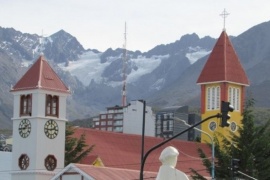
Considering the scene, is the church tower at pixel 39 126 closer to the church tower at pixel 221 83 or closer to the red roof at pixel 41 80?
the red roof at pixel 41 80

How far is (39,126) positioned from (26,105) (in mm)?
2625

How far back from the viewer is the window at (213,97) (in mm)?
94406

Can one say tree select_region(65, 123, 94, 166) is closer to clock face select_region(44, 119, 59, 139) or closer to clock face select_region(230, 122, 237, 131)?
clock face select_region(44, 119, 59, 139)

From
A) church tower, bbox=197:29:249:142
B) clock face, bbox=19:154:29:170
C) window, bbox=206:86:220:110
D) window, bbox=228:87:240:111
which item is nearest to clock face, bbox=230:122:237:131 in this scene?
church tower, bbox=197:29:249:142

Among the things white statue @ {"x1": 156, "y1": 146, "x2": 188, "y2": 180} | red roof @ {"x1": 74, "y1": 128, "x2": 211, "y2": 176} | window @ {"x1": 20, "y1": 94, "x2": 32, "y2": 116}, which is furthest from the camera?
red roof @ {"x1": 74, "y1": 128, "x2": 211, "y2": 176}

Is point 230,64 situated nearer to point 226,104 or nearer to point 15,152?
point 15,152

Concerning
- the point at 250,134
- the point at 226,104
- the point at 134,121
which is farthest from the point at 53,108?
the point at 134,121

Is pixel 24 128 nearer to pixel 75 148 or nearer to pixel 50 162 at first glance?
pixel 50 162

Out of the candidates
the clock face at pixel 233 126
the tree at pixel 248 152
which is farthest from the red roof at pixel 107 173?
the clock face at pixel 233 126

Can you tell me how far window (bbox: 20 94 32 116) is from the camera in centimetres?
7275

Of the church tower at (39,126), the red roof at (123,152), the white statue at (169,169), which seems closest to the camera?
the white statue at (169,169)

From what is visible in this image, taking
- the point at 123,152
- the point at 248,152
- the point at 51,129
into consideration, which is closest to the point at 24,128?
the point at 51,129

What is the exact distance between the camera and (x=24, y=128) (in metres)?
72.7

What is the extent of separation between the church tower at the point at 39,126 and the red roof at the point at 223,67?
81.2 feet
